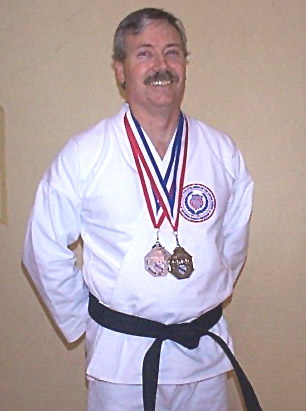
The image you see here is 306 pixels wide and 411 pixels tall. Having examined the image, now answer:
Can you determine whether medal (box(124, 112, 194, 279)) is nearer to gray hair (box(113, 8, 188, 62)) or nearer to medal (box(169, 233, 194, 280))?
medal (box(169, 233, 194, 280))

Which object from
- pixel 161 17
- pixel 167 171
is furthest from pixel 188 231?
pixel 161 17

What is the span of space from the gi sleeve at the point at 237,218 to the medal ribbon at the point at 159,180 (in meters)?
0.25

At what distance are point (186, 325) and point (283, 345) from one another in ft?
2.30

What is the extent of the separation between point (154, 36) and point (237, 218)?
617mm

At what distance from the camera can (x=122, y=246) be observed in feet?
5.48

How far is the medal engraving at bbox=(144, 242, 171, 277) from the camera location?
64.4 inches

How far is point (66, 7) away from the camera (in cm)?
207

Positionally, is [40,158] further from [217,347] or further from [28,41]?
[217,347]

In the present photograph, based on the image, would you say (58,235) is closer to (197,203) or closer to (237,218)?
(197,203)

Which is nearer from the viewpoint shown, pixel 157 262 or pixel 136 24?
pixel 157 262

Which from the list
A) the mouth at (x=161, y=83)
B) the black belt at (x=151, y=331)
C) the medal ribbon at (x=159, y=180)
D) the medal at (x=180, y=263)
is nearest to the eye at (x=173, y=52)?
the mouth at (x=161, y=83)

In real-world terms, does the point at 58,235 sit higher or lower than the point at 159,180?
lower

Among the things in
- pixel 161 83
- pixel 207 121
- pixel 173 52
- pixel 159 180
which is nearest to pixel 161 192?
pixel 159 180

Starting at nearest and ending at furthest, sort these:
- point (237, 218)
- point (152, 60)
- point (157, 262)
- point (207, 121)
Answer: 1. point (157, 262)
2. point (152, 60)
3. point (237, 218)
4. point (207, 121)
